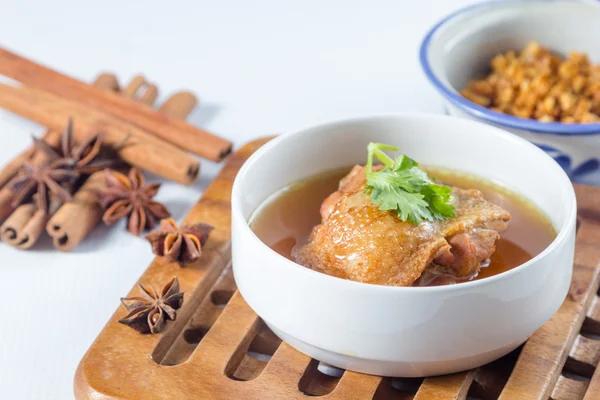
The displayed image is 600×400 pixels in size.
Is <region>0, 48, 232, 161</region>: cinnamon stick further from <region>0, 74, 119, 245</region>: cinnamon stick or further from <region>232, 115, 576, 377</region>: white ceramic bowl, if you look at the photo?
<region>232, 115, 576, 377</region>: white ceramic bowl

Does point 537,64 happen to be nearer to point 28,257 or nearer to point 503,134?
point 503,134

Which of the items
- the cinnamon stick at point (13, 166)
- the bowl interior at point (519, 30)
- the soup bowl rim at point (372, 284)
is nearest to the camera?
the soup bowl rim at point (372, 284)

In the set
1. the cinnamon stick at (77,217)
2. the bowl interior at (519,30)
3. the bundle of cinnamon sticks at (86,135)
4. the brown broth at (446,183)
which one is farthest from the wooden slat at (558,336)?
the cinnamon stick at (77,217)

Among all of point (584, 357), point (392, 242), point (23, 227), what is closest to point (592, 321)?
point (584, 357)

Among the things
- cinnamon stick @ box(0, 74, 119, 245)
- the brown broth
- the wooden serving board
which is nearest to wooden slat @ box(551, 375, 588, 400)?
the wooden serving board

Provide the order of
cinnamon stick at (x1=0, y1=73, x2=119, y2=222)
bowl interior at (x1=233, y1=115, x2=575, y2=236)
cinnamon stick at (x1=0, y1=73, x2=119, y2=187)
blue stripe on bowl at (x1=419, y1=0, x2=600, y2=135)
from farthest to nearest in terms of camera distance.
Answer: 1. cinnamon stick at (x1=0, y1=73, x2=119, y2=187)
2. cinnamon stick at (x1=0, y1=73, x2=119, y2=222)
3. blue stripe on bowl at (x1=419, y1=0, x2=600, y2=135)
4. bowl interior at (x1=233, y1=115, x2=575, y2=236)

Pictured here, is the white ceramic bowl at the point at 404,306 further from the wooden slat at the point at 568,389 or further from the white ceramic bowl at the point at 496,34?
the white ceramic bowl at the point at 496,34
